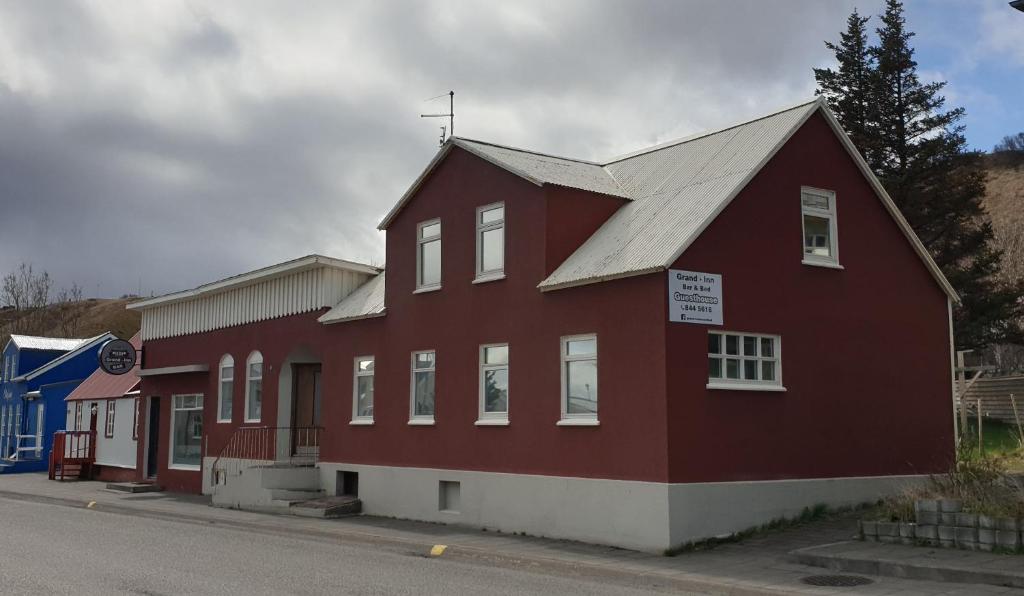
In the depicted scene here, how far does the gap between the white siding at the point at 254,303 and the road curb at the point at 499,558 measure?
19.3 ft

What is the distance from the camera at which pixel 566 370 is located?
16.2 m

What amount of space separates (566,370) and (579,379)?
33 cm

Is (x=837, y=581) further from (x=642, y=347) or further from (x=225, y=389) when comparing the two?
(x=225, y=389)

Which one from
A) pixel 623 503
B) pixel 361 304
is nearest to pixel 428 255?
pixel 361 304

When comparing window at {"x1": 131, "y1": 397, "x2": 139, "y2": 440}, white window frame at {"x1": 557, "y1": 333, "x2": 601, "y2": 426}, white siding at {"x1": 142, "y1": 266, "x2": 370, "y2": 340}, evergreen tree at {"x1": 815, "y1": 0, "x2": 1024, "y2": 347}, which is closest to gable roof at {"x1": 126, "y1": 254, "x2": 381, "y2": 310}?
white siding at {"x1": 142, "y1": 266, "x2": 370, "y2": 340}

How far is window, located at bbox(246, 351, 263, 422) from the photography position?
24969mm

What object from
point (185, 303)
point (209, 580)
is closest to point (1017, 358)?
point (185, 303)

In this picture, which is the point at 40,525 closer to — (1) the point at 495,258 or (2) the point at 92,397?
(1) the point at 495,258

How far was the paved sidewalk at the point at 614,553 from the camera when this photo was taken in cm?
1084

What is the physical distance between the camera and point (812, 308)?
647 inches

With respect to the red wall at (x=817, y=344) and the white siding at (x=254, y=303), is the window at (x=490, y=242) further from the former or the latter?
the white siding at (x=254, y=303)

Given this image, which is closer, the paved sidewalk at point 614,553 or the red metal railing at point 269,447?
the paved sidewalk at point 614,553

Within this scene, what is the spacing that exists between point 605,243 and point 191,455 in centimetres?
1613

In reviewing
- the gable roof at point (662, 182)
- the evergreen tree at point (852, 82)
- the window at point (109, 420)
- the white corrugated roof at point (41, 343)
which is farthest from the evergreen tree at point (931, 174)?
the white corrugated roof at point (41, 343)
